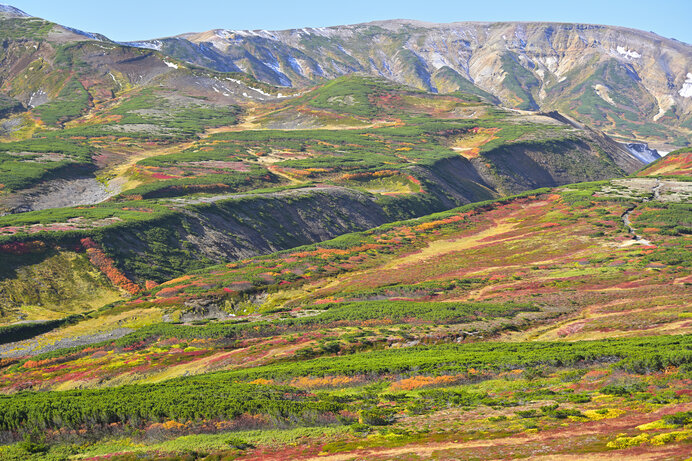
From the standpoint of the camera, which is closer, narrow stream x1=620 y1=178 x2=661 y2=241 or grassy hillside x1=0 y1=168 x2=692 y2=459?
grassy hillside x1=0 y1=168 x2=692 y2=459

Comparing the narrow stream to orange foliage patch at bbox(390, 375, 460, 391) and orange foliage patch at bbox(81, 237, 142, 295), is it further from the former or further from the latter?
orange foliage patch at bbox(81, 237, 142, 295)

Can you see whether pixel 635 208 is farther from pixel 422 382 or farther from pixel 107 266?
pixel 107 266

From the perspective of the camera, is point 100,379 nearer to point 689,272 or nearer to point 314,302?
point 314,302

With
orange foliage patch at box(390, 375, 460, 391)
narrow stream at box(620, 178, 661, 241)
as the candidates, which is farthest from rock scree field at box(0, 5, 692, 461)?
narrow stream at box(620, 178, 661, 241)

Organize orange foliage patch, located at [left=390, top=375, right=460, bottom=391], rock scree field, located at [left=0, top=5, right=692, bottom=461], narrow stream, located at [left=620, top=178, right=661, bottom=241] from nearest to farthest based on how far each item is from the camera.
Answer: rock scree field, located at [left=0, top=5, right=692, bottom=461], orange foliage patch, located at [left=390, top=375, right=460, bottom=391], narrow stream, located at [left=620, top=178, right=661, bottom=241]

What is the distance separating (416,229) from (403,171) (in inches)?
1706

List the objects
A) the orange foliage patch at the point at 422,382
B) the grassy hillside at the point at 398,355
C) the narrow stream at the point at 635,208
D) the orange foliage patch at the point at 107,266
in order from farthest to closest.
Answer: the narrow stream at the point at 635,208 < the orange foliage patch at the point at 107,266 < the orange foliage patch at the point at 422,382 < the grassy hillside at the point at 398,355

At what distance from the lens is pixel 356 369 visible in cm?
3800

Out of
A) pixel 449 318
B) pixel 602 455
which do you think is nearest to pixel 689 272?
pixel 449 318

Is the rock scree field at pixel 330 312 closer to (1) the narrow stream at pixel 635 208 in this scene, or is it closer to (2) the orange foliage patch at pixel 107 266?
(2) the orange foliage patch at pixel 107 266

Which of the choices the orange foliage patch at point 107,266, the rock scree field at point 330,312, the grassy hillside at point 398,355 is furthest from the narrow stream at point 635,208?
the orange foliage patch at point 107,266

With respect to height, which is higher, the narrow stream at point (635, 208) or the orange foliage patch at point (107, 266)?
the narrow stream at point (635, 208)

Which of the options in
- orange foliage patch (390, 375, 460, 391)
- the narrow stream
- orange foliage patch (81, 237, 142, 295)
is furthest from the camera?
the narrow stream

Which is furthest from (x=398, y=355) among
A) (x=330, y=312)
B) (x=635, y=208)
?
(x=635, y=208)
